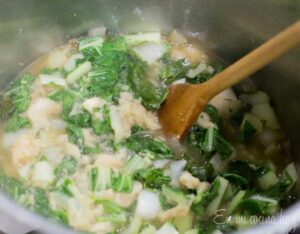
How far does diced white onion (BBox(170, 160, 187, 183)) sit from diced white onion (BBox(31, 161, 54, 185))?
63cm

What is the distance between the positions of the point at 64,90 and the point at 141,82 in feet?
1.54

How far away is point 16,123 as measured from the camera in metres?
2.55

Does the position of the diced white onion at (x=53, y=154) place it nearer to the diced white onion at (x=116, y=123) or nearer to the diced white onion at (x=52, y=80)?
the diced white onion at (x=116, y=123)

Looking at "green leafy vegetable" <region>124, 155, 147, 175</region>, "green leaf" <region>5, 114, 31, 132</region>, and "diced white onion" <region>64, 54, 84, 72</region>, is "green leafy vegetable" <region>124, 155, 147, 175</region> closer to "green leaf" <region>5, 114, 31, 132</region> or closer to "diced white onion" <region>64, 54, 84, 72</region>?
"green leaf" <region>5, 114, 31, 132</region>

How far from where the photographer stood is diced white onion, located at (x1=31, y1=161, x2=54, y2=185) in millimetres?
2270

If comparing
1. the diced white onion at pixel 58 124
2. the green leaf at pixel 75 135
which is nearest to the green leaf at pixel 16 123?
the diced white onion at pixel 58 124

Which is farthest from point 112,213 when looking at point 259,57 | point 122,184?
point 259,57

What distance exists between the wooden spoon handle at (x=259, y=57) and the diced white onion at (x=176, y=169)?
15.9 inches

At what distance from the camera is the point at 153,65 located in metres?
2.90

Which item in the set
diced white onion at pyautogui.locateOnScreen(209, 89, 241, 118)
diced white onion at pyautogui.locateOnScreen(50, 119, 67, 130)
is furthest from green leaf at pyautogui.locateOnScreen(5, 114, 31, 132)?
diced white onion at pyautogui.locateOnScreen(209, 89, 241, 118)

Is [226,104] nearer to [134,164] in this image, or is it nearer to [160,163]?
[160,163]

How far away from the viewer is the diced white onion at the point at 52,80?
8.90 feet

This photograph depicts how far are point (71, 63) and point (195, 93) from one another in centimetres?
88

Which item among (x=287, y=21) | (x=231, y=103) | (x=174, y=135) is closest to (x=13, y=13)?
(x=174, y=135)
